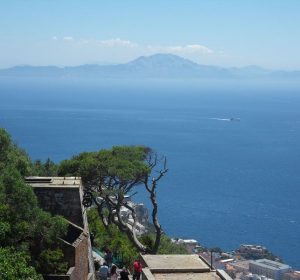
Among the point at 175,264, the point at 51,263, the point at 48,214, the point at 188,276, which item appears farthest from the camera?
the point at 48,214

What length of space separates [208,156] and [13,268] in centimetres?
8029

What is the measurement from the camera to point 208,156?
289ft

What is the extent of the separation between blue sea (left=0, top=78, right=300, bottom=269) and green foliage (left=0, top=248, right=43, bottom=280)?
37514 millimetres

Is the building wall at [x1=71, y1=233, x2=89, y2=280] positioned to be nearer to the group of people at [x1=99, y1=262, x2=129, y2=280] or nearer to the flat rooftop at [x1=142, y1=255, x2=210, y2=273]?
the group of people at [x1=99, y1=262, x2=129, y2=280]

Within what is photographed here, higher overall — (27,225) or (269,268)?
(27,225)

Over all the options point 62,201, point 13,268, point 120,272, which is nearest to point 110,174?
point 62,201

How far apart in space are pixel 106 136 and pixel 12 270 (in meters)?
89.8

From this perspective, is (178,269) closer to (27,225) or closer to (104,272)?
(104,272)

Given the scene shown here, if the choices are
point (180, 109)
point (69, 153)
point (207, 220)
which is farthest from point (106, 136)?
point (180, 109)

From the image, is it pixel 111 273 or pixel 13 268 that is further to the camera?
pixel 111 273

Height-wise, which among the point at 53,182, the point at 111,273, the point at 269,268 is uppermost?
the point at 53,182

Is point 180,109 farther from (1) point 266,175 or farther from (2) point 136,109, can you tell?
(1) point 266,175

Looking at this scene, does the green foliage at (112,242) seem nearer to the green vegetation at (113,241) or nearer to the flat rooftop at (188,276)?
the green vegetation at (113,241)

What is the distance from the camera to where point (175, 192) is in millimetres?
64188
